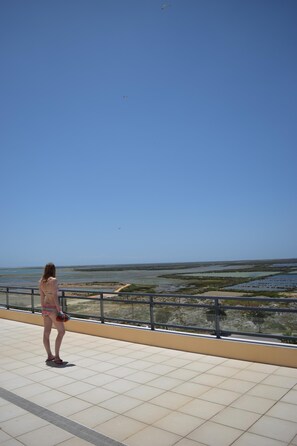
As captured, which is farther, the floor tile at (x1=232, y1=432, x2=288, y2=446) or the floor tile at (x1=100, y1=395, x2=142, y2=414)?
the floor tile at (x1=100, y1=395, x2=142, y2=414)

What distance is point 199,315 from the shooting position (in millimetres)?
7398

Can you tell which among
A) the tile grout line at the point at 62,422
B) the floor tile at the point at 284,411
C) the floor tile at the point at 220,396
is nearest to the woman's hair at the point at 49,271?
the tile grout line at the point at 62,422

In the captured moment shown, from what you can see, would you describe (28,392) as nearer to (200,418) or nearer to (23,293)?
(200,418)

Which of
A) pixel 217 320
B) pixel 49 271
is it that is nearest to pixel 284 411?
pixel 217 320

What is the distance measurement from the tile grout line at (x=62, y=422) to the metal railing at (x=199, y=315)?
10.2 feet

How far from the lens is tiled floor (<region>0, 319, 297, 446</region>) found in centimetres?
379

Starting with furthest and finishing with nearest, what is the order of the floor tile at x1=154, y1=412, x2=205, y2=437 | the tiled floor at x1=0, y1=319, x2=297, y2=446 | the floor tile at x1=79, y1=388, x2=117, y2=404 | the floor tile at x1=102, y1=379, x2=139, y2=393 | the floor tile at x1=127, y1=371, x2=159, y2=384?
the floor tile at x1=127, y1=371, x2=159, y2=384 → the floor tile at x1=102, y1=379, x2=139, y2=393 → the floor tile at x1=79, y1=388, x2=117, y2=404 → the floor tile at x1=154, y1=412, x2=205, y2=437 → the tiled floor at x1=0, y1=319, x2=297, y2=446

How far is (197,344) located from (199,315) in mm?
589

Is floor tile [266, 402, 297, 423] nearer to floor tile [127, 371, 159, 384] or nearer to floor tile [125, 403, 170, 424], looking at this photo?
floor tile [125, 403, 170, 424]

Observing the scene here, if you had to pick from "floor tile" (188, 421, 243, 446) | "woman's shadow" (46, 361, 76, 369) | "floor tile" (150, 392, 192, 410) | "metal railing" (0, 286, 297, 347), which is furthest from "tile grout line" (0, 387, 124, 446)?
"metal railing" (0, 286, 297, 347)

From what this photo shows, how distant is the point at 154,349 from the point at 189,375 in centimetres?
182

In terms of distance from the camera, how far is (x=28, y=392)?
17.1ft

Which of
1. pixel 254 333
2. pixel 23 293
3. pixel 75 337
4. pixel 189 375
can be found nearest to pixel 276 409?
pixel 189 375

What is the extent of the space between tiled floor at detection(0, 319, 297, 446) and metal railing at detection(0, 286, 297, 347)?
57 cm
